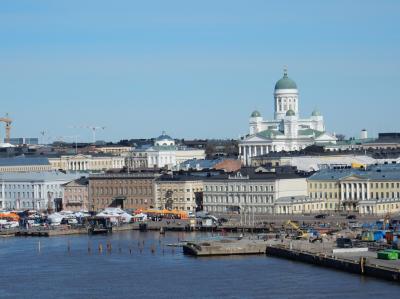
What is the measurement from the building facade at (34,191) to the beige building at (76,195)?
980mm

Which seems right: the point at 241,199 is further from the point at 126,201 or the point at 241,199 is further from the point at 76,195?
the point at 76,195

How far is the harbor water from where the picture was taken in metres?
43.4

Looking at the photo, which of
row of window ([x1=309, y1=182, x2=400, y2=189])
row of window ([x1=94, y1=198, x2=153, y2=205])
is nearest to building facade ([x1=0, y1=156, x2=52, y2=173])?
row of window ([x1=94, y1=198, x2=153, y2=205])

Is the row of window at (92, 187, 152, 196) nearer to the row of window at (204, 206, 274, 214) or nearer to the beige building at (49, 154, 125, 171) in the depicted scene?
the row of window at (204, 206, 274, 214)

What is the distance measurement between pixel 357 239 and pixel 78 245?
1140 centimetres

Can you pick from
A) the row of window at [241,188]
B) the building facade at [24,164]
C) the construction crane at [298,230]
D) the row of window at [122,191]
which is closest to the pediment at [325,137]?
the building facade at [24,164]

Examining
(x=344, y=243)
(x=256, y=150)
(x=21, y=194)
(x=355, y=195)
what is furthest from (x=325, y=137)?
(x=344, y=243)

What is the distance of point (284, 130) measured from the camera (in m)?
103

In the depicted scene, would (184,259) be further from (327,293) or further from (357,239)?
(327,293)

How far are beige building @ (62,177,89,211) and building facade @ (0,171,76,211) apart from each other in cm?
98

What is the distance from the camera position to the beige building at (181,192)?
7794 cm

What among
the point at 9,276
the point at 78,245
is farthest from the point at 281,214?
the point at 9,276

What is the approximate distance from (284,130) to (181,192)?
1019 inches

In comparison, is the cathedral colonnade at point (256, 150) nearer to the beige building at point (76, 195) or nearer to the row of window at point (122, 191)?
the beige building at point (76, 195)
